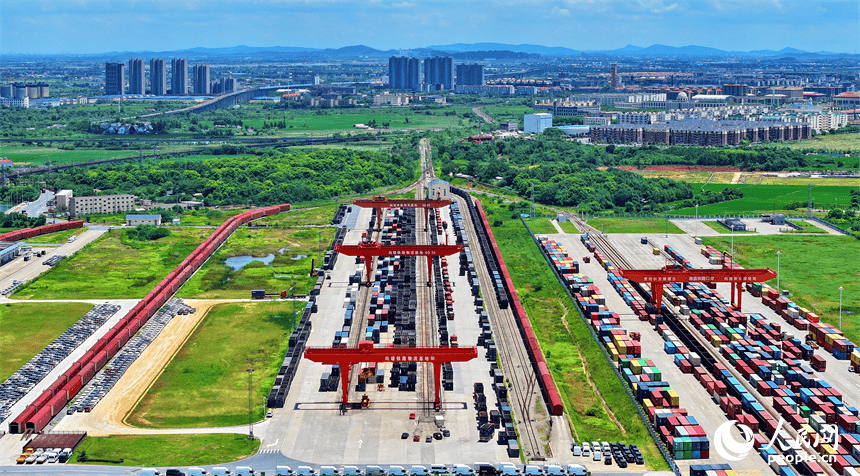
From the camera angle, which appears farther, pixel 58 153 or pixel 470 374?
pixel 58 153

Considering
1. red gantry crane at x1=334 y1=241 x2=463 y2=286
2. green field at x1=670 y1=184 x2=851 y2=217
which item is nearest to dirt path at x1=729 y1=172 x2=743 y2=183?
green field at x1=670 y1=184 x2=851 y2=217

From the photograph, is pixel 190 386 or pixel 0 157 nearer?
pixel 190 386

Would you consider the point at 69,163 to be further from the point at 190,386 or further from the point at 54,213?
the point at 190,386

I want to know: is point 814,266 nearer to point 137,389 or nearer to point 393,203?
point 393,203

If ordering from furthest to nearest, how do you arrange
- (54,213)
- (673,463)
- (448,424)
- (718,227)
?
(54,213) < (718,227) < (448,424) < (673,463)

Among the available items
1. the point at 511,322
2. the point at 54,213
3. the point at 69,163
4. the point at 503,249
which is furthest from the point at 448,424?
the point at 69,163

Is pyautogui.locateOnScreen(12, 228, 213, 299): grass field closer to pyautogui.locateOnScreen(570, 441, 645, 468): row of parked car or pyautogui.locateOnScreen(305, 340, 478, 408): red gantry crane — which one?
pyautogui.locateOnScreen(305, 340, 478, 408): red gantry crane

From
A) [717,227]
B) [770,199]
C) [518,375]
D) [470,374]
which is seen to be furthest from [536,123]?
[470,374]

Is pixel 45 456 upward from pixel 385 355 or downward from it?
downward
